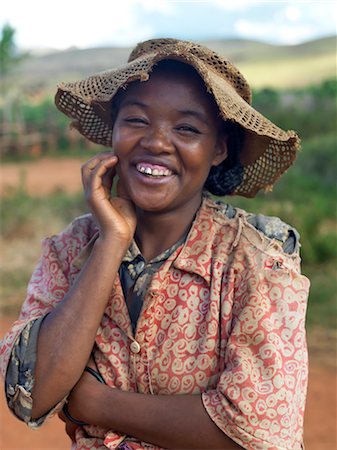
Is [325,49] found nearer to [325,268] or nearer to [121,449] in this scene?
[325,268]

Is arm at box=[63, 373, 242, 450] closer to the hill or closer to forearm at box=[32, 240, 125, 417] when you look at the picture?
forearm at box=[32, 240, 125, 417]

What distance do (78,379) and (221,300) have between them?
0.42 metres

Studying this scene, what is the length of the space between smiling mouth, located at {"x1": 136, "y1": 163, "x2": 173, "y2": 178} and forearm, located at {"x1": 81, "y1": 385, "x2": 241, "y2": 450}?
1.82 feet

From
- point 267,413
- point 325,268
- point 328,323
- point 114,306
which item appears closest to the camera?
point 267,413

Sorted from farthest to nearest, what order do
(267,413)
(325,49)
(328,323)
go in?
1. (325,49)
2. (328,323)
3. (267,413)

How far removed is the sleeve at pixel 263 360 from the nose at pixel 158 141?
36cm

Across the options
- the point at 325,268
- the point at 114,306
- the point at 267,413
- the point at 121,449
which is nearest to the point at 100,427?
the point at 121,449

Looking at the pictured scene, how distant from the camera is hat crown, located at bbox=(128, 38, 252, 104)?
5.83ft

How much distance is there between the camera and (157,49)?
1.96m

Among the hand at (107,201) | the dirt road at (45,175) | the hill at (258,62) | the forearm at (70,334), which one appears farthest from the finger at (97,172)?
the hill at (258,62)

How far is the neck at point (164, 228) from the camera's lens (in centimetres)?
199

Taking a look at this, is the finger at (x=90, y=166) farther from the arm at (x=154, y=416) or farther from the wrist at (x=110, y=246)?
the arm at (x=154, y=416)

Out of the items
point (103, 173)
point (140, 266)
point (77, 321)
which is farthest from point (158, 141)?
point (77, 321)

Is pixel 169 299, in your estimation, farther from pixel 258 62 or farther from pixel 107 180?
pixel 258 62
